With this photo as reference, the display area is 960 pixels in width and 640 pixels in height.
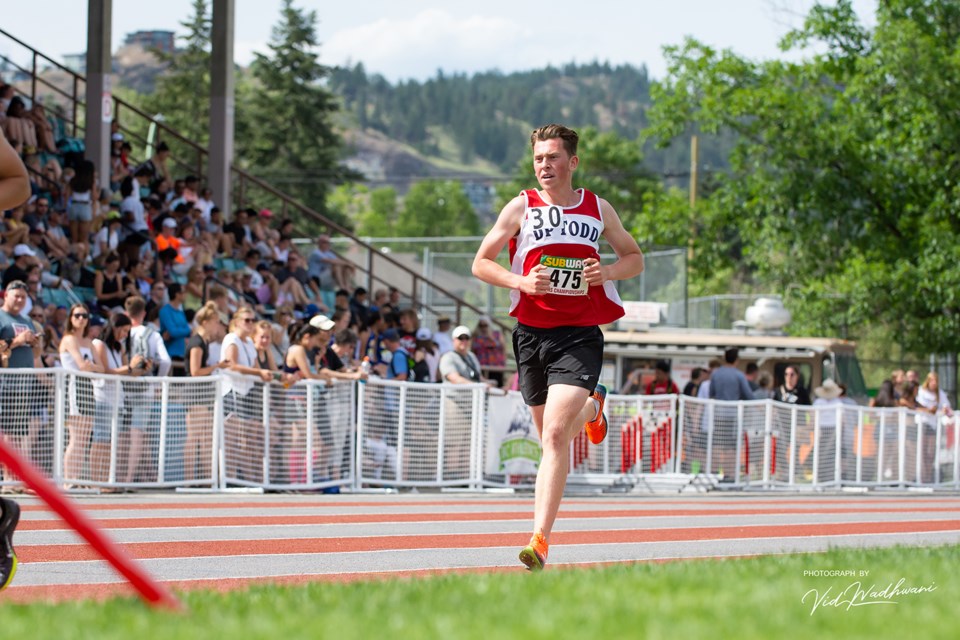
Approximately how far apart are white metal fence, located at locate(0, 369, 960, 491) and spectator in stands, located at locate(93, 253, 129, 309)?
10.7 ft

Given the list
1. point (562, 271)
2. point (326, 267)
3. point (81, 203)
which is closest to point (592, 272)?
point (562, 271)

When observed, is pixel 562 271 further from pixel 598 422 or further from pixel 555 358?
pixel 598 422

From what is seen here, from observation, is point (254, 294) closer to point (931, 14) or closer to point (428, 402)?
point (428, 402)

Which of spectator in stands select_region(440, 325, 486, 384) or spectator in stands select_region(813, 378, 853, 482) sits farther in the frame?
spectator in stands select_region(813, 378, 853, 482)

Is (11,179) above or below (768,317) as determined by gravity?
above

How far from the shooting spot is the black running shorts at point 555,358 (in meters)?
8.19

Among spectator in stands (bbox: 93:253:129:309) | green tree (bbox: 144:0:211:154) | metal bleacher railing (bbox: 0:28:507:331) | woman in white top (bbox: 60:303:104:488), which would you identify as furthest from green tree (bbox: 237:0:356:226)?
woman in white top (bbox: 60:303:104:488)

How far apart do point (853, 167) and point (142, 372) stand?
20.8m

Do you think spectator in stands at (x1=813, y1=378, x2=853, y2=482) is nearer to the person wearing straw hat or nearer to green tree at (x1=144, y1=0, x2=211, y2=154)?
the person wearing straw hat

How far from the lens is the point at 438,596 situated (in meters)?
4.98

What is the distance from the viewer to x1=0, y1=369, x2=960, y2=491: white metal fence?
14625 mm

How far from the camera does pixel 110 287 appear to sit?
60.7 ft

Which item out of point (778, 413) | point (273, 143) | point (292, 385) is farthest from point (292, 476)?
point (273, 143)
